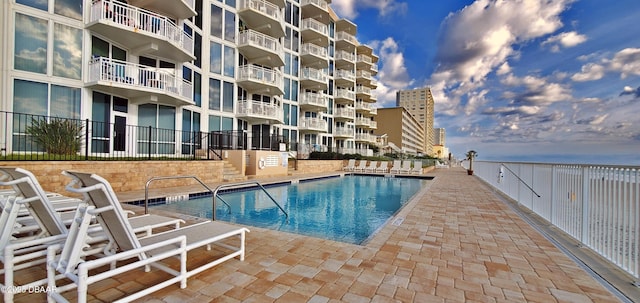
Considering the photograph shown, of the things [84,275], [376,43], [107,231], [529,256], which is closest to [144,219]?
[107,231]

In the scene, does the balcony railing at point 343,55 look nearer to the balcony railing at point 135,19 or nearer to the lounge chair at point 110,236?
the balcony railing at point 135,19

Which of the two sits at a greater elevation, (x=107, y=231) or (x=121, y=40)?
(x=121, y=40)

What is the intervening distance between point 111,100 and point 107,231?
1118 cm

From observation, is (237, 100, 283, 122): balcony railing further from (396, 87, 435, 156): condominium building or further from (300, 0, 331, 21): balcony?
(396, 87, 435, 156): condominium building

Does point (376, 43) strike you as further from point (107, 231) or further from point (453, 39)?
point (107, 231)

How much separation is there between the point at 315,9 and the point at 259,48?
1053cm

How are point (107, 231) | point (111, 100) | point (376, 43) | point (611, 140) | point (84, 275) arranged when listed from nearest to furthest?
point (84, 275)
point (107, 231)
point (111, 100)
point (611, 140)
point (376, 43)

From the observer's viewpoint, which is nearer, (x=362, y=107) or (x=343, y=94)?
(x=343, y=94)

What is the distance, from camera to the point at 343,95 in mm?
30422

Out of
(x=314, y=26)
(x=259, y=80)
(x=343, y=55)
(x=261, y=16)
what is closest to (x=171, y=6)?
(x=259, y=80)

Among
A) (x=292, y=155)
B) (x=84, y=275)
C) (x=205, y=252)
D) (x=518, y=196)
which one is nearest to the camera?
(x=84, y=275)

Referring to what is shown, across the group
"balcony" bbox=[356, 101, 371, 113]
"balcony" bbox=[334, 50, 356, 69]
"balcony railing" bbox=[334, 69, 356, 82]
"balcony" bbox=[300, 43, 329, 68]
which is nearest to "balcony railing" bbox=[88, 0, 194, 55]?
"balcony" bbox=[300, 43, 329, 68]

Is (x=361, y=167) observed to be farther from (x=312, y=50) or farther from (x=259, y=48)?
(x=312, y=50)

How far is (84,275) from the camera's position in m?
1.81
